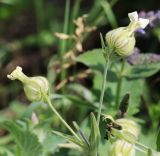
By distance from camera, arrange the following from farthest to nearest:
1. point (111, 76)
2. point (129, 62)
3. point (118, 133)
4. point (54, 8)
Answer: point (54, 8), point (111, 76), point (129, 62), point (118, 133)

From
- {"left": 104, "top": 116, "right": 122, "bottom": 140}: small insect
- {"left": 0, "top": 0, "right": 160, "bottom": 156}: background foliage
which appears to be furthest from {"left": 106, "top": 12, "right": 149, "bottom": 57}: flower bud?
{"left": 0, "top": 0, "right": 160, "bottom": 156}: background foliage

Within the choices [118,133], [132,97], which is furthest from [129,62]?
[118,133]

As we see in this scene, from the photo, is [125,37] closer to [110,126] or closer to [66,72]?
[110,126]

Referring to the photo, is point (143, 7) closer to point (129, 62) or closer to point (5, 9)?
point (5, 9)

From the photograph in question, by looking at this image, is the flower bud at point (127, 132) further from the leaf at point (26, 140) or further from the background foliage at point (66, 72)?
the leaf at point (26, 140)

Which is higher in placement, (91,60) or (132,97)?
(91,60)

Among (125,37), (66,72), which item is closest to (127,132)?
(125,37)
